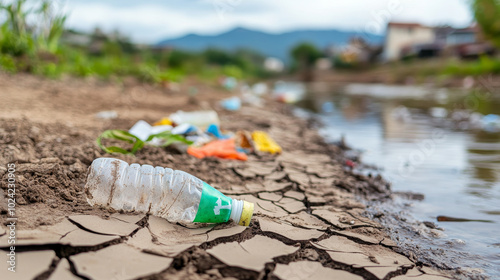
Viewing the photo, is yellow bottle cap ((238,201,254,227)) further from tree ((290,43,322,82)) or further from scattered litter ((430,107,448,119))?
tree ((290,43,322,82))

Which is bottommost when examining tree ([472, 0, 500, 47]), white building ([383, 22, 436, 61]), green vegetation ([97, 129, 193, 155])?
green vegetation ([97, 129, 193, 155])

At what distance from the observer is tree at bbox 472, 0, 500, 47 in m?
19.7

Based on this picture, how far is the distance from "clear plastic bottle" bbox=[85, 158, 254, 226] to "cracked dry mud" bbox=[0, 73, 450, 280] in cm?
5

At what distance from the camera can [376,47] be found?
4581 cm

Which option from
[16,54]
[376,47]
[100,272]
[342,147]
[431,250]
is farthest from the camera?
[376,47]

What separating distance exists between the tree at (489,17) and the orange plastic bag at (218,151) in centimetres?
2162

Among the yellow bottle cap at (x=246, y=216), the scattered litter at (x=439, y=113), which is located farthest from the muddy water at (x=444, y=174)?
the yellow bottle cap at (x=246, y=216)

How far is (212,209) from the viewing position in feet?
5.90

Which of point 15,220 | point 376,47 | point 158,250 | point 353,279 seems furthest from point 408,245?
point 376,47

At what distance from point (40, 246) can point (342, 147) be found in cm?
345

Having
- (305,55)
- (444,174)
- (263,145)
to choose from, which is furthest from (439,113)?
(305,55)

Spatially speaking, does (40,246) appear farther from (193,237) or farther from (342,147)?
(342,147)

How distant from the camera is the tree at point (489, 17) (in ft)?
64.5

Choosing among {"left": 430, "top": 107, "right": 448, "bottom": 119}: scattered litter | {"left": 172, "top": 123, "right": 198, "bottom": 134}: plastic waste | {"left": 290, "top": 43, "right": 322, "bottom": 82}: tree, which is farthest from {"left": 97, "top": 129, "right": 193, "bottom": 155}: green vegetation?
{"left": 290, "top": 43, "right": 322, "bottom": 82}: tree
